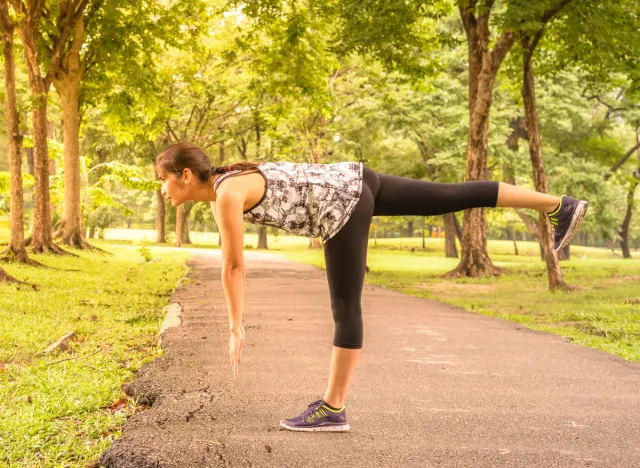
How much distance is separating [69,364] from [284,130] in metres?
28.5

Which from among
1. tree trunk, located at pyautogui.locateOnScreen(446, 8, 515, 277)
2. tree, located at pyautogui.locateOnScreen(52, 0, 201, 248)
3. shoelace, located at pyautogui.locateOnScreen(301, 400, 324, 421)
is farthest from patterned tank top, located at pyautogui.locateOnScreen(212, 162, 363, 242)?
tree, located at pyautogui.locateOnScreen(52, 0, 201, 248)

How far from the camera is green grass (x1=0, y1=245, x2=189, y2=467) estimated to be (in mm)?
3479

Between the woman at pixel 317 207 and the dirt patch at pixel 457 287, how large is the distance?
37.5ft

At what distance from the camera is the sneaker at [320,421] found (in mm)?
3617

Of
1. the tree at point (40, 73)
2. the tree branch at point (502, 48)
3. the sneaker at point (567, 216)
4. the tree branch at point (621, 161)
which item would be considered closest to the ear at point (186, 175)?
the sneaker at point (567, 216)

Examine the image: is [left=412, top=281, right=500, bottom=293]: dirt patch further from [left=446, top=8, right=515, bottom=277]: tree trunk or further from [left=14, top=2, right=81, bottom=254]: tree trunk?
[left=14, top=2, right=81, bottom=254]: tree trunk

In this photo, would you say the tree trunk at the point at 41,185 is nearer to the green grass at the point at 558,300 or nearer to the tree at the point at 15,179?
the tree at the point at 15,179

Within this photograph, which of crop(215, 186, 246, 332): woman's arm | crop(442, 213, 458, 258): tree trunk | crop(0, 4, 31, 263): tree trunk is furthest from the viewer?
crop(442, 213, 458, 258): tree trunk

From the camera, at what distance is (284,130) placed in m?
33.1

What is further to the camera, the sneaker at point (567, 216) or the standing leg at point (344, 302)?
the sneaker at point (567, 216)

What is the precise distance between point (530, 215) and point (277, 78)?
1755 cm

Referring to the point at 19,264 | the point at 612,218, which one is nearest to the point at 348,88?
the point at 612,218

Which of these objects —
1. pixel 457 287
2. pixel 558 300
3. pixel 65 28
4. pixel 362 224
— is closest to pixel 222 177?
pixel 362 224

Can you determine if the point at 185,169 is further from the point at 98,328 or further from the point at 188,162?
the point at 98,328
